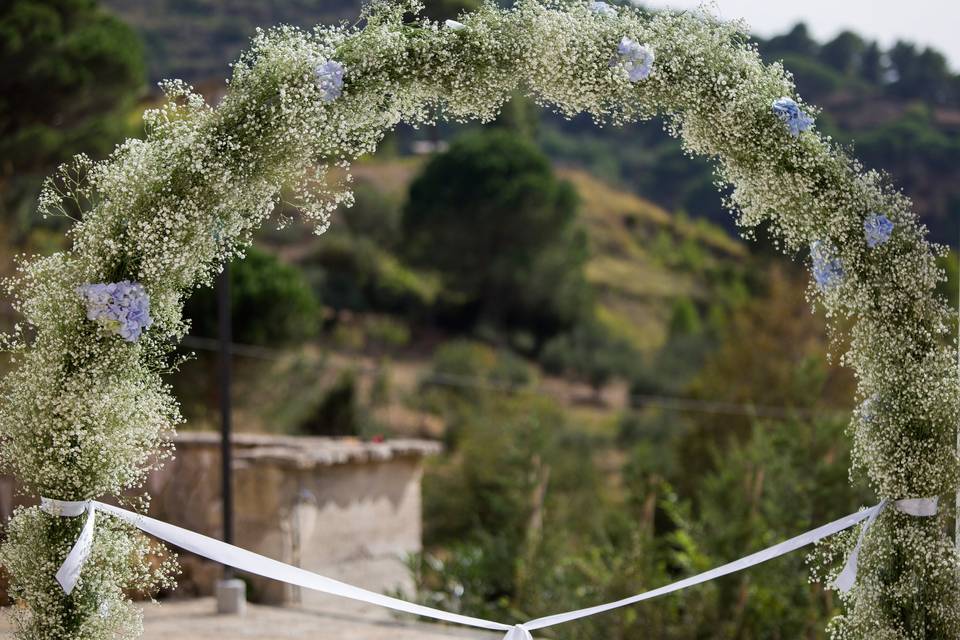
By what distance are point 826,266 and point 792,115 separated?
0.52m

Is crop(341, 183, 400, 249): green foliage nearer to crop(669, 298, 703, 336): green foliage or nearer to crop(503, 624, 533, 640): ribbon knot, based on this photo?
crop(669, 298, 703, 336): green foliage

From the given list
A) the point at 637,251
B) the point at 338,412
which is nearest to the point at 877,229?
the point at 338,412

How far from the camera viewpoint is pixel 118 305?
10.3ft

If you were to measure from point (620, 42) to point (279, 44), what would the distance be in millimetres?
1098

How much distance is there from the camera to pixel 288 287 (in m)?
15.3

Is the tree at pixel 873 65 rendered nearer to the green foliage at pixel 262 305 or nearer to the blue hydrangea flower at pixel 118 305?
the green foliage at pixel 262 305

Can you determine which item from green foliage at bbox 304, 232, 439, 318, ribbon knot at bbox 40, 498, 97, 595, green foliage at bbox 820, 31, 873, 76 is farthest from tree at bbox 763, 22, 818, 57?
ribbon knot at bbox 40, 498, 97, 595

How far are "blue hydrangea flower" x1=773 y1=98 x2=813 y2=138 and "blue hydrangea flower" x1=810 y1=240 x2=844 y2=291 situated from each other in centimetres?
39

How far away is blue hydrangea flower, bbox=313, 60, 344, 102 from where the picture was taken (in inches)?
130

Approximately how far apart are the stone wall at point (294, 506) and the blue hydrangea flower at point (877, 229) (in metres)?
4.63

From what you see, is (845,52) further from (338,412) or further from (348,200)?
(348,200)

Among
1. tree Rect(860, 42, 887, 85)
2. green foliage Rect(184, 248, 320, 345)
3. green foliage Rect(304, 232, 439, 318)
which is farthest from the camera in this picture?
tree Rect(860, 42, 887, 85)

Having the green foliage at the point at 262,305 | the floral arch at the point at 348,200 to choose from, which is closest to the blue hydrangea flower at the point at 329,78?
the floral arch at the point at 348,200

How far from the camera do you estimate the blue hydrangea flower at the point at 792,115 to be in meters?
3.46
